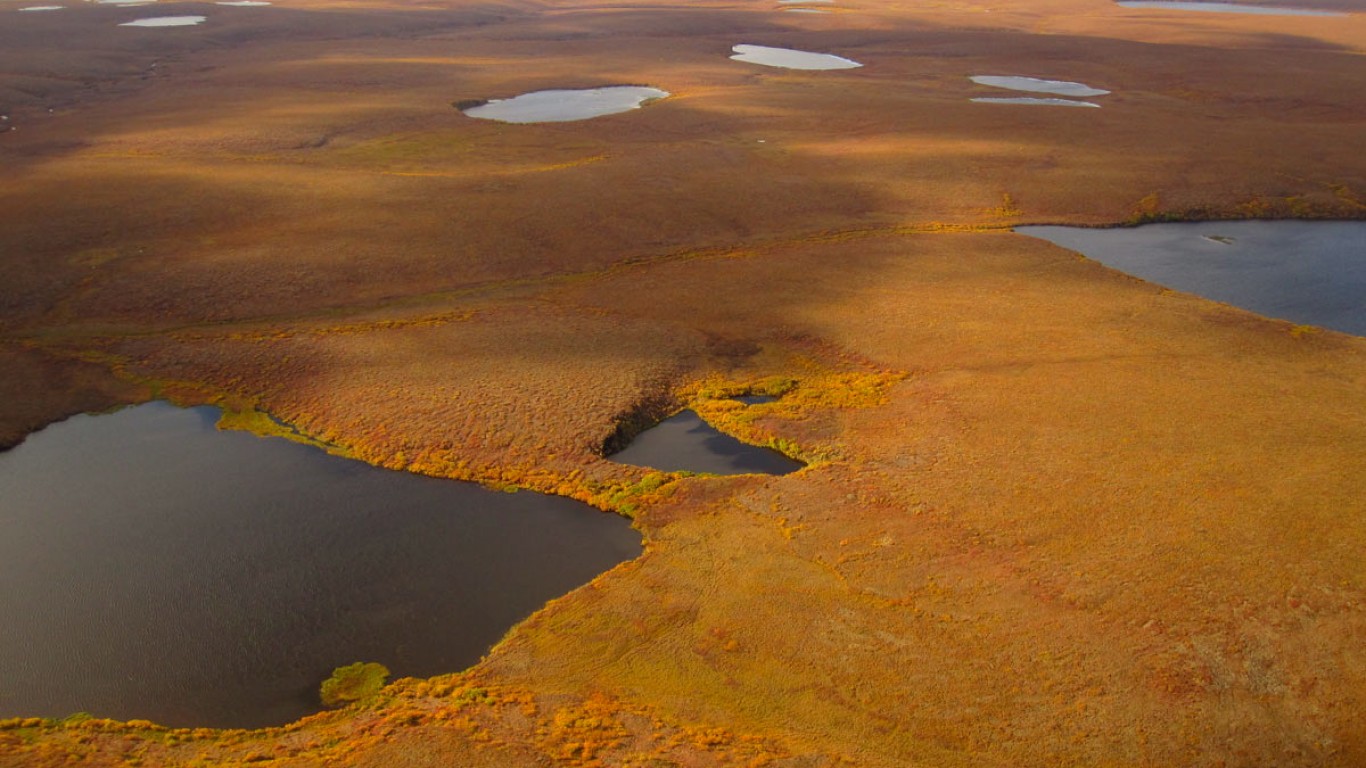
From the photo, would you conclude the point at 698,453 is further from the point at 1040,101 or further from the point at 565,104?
the point at 1040,101

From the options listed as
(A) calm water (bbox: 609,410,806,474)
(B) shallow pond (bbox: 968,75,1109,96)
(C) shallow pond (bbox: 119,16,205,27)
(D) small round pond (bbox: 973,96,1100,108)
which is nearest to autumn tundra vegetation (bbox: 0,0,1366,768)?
(A) calm water (bbox: 609,410,806,474)

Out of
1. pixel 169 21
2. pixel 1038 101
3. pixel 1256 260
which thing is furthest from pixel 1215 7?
pixel 169 21

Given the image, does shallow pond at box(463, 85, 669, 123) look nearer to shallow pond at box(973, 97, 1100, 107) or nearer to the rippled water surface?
shallow pond at box(973, 97, 1100, 107)

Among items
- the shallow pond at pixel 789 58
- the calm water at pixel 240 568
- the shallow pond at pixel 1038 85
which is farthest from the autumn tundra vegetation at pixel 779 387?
the shallow pond at pixel 789 58

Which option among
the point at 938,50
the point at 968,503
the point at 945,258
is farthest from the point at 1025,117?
the point at 968,503

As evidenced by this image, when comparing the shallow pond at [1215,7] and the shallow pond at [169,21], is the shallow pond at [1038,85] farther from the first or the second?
the shallow pond at [169,21]

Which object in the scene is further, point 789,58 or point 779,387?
point 789,58
